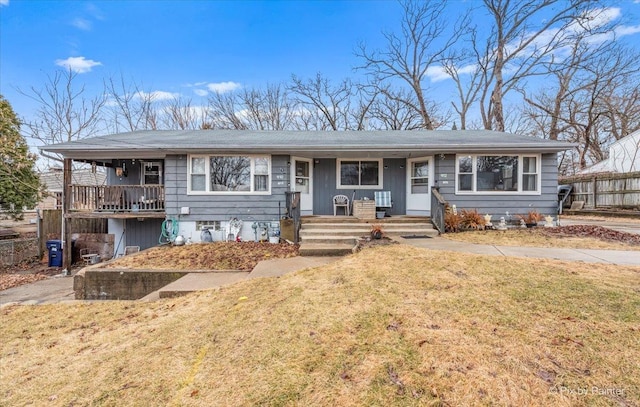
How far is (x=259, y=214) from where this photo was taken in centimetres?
886

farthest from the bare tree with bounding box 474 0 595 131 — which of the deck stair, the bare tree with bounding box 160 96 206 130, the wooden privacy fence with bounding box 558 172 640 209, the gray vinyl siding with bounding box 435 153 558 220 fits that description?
the bare tree with bounding box 160 96 206 130

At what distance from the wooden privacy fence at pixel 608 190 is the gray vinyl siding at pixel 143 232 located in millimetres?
18891

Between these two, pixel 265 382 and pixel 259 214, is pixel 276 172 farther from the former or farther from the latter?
pixel 265 382

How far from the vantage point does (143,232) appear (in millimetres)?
10000

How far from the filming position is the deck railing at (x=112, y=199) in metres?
8.76

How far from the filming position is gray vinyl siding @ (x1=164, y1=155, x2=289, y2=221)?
28.7 feet

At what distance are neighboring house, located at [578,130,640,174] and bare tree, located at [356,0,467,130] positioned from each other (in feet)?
33.8

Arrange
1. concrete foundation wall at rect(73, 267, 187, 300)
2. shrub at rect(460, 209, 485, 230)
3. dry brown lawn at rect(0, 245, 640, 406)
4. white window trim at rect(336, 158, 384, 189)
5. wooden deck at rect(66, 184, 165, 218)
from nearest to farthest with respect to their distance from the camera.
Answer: dry brown lawn at rect(0, 245, 640, 406)
concrete foundation wall at rect(73, 267, 187, 300)
shrub at rect(460, 209, 485, 230)
wooden deck at rect(66, 184, 165, 218)
white window trim at rect(336, 158, 384, 189)

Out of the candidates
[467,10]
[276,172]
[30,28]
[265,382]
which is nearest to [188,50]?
[30,28]

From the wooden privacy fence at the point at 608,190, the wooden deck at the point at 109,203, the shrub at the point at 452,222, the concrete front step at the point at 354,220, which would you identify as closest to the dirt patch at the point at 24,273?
the wooden deck at the point at 109,203

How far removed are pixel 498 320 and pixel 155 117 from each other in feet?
77.6

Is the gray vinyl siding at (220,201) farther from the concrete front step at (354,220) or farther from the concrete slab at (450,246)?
the concrete slab at (450,246)

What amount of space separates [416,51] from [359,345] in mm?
23908

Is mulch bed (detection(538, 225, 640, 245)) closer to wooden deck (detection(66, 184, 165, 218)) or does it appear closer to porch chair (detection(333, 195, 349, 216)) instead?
porch chair (detection(333, 195, 349, 216))
